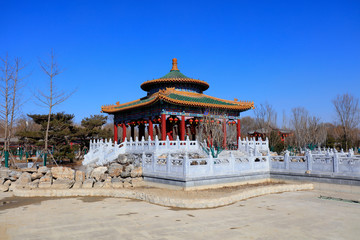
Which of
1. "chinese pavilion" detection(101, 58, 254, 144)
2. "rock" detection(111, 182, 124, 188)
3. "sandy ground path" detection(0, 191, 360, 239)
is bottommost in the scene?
"sandy ground path" detection(0, 191, 360, 239)

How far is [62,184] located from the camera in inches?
500

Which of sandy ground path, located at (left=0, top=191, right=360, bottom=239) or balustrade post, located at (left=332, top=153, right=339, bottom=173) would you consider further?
balustrade post, located at (left=332, top=153, right=339, bottom=173)

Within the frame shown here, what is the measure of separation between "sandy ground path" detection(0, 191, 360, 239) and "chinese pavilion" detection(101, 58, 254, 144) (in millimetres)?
10200

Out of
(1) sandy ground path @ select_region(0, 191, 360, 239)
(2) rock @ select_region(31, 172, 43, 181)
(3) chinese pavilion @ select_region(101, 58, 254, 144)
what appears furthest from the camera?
(3) chinese pavilion @ select_region(101, 58, 254, 144)

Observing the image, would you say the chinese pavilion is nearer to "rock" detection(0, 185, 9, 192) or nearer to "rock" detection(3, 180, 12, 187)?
"rock" detection(3, 180, 12, 187)

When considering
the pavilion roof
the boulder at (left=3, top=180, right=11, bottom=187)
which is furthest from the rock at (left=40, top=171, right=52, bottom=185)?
the pavilion roof

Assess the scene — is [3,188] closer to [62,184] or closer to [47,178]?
[47,178]

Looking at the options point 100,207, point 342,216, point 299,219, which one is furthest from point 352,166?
point 100,207

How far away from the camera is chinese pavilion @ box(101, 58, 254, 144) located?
66.3 feet

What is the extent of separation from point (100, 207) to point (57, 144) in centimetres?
1789

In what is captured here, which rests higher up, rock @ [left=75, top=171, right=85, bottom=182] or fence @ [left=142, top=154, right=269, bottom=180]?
fence @ [left=142, top=154, right=269, bottom=180]

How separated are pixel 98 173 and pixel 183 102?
8371 mm

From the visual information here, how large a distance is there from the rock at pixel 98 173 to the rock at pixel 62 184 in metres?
1.13

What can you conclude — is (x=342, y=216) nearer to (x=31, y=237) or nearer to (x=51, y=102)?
(x=31, y=237)
